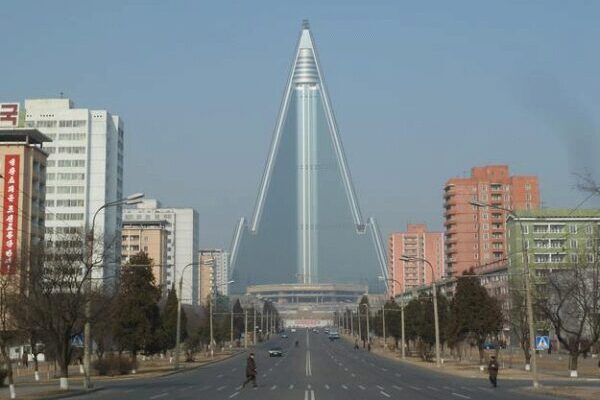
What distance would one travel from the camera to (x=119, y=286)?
66.9 metres

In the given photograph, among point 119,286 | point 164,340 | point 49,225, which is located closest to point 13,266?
point 119,286

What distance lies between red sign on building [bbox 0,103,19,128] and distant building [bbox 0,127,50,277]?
4307mm

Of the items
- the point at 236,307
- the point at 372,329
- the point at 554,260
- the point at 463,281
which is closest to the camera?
the point at 463,281

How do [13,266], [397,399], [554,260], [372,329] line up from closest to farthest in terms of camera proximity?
[397,399] < [13,266] < [554,260] < [372,329]

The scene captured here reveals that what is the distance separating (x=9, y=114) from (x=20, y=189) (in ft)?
51.5

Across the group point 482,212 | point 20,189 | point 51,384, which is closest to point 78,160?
point 20,189

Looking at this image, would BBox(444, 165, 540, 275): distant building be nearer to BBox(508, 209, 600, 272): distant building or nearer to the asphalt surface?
BBox(508, 209, 600, 272): distant building

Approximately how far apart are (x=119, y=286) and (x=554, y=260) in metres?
92.7

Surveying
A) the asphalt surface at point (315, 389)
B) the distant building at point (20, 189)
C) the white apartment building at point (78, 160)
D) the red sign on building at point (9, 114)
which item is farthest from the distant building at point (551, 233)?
the asphalt surface at point (315, 389)

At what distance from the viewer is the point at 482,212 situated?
182000 millimetres

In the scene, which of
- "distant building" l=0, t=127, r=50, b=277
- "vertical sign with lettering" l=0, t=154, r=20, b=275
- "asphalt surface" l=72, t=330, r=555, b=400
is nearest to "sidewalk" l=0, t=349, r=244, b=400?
"asphalt surface" l=72, t=330, r=555, b=400

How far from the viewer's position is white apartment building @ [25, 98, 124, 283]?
16662cm

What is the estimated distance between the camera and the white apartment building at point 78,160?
547 ft

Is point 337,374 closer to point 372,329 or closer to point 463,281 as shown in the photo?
point 463,281
